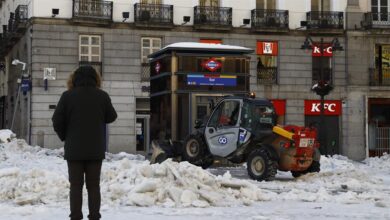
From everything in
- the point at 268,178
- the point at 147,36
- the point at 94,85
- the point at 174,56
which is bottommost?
the point at 268,178

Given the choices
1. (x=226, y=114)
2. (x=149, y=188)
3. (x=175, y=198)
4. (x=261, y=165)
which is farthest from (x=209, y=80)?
(x=175, y=198)

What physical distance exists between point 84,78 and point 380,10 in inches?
1294

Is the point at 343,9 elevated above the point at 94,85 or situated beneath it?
elevated above

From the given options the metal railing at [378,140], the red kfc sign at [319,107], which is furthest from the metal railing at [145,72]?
the metal railing at [378,140]

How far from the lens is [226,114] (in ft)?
60.1

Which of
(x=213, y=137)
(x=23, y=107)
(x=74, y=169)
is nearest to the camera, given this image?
(x=74, y=169)

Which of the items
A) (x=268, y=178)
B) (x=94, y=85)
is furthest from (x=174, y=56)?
(x=94, y=85)

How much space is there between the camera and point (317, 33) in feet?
119

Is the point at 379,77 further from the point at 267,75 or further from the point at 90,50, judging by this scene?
the point at 90,50

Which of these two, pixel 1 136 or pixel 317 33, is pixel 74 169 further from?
pixel 317 33

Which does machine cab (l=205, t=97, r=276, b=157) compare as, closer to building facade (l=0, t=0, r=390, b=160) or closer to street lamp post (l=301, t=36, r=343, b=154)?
street lamp post (l=301, t=36, r=343, b=154)

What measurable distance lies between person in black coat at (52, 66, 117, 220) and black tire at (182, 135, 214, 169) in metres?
11.4

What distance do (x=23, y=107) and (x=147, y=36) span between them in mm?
7625

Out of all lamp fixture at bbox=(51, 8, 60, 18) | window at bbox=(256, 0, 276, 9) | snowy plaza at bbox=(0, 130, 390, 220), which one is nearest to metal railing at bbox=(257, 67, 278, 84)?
window at bbox=(256, 0, 276, 9)
